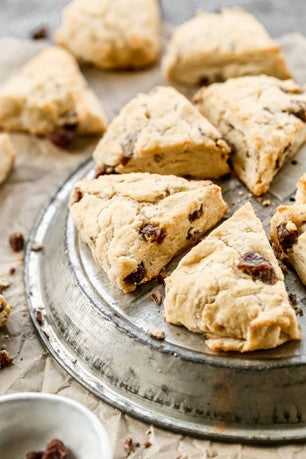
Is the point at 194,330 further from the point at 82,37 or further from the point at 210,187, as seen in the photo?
the point at 82,37

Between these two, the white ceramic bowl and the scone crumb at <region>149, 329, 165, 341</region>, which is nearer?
the white ceramic bowl

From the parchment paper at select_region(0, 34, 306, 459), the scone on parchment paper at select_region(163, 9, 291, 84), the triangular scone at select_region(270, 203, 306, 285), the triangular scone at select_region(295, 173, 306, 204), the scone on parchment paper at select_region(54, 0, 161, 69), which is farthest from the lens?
the scone on parchment paper at select_region(54, 0, 161, 69)

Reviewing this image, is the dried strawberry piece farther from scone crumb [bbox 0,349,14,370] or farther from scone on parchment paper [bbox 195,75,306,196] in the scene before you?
scone crumb [bbox 0,349,14,370]

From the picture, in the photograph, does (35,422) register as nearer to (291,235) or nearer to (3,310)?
(3,310)

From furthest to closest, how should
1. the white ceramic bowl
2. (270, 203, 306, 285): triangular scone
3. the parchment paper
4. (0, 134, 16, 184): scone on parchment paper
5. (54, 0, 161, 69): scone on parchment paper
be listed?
(54, 0, 161, 69): scone on parchment paper → (0, 134, 16, 184): scone on parchment paper → (270, 203, 306, 285): triangular scone → the parchment paper → the white ceramic bowl

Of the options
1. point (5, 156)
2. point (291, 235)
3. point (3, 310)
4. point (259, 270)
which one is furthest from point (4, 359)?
point (5, 156)

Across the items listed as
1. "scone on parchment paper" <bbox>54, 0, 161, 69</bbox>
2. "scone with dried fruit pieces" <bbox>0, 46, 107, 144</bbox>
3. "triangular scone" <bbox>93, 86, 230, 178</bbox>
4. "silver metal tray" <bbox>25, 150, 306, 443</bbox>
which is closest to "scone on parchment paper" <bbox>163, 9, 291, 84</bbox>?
"scone on parchment paper" <bbox>54, 0, 161, 69</bbox>

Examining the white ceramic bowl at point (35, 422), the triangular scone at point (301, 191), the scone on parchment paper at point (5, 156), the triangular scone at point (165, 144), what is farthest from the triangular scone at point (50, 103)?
the white ceramic bowl at point (35, 422)
